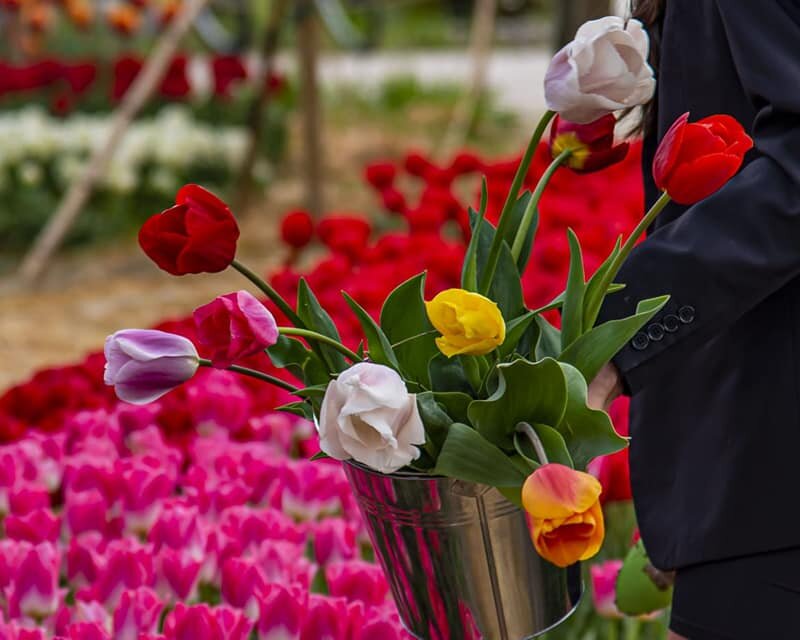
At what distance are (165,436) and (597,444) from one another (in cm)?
129

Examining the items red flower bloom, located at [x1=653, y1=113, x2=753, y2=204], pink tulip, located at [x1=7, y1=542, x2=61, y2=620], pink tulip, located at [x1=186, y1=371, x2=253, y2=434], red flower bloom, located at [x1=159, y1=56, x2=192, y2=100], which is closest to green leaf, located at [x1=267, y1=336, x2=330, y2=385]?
red flower bloom, located at [x1=653, y1=113, x2=753, y2=204]

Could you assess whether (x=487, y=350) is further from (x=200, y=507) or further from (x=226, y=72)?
(x=226, y=72)

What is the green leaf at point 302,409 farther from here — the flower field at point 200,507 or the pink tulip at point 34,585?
the pink tulip at point 34,585

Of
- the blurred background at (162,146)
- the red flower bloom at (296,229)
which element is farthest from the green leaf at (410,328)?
the blurred background at (162,146)

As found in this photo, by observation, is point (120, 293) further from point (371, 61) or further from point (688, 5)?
point (371, 61)

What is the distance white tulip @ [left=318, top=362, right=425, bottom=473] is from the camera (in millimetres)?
932

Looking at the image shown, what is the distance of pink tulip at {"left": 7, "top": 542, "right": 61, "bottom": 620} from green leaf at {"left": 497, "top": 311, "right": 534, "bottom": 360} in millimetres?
709

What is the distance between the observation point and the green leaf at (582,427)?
1022 mm

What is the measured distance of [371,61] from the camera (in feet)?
40.9

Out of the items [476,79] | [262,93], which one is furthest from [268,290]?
[476,79]

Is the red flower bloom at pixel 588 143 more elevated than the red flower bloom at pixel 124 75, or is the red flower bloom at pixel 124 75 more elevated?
the red flower bloom at pixel 588 143

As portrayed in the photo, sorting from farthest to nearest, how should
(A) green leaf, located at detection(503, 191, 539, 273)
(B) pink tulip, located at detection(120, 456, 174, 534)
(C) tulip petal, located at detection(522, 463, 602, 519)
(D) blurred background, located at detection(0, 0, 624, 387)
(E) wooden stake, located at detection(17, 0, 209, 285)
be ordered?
1. (D) blurred background, located at detection(0, 0, 624, 387)
2. (E) wooden stake, located at detection(17, 0, 209, 285)
3. (B) pink tulip, located at detection(120, 456, 174, 534)
4. (A) green leaf, located at detection(503, 191, 539, 273)
5. (C) tulip petal, located at detection(522, 463, 602, 519)

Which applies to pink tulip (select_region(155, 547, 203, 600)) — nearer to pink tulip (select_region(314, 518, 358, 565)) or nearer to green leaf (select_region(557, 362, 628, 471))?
pink tulip (select_region(314, 518, 358, 565))

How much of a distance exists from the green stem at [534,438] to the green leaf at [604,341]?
0.30 feet
